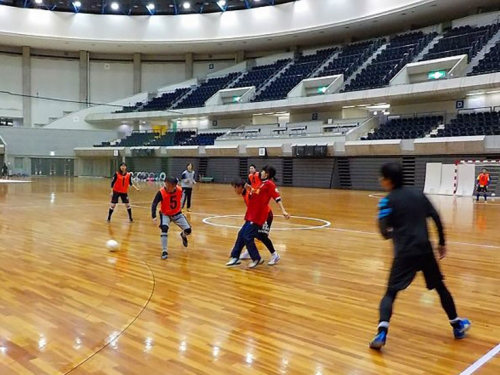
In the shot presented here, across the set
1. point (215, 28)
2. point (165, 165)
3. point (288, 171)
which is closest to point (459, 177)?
point (288, 171)

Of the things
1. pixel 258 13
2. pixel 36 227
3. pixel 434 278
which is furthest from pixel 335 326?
pixel 258 13

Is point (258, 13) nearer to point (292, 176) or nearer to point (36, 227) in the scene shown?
point (292, 176)

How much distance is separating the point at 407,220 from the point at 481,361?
1.20 meters

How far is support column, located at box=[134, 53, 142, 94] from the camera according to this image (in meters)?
46.1

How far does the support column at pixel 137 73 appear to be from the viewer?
46.1 metres

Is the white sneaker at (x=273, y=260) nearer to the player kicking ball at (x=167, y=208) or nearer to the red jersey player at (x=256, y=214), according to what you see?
the red jersey player at (x=256, y=214)

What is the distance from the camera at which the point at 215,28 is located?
41094 millimetres

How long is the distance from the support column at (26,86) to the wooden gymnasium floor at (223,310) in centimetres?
3830

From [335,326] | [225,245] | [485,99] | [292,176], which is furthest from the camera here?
[292,176]

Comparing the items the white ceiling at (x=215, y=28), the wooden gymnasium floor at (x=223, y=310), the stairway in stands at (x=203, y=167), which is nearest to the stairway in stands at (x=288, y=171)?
the stairway in stands at (x=203, y=167)

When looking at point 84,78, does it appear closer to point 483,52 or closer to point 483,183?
point 483,52

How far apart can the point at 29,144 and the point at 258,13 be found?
2364 cm

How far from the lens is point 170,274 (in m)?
6.44

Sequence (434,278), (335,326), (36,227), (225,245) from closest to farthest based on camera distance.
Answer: (434,278) < (335,326) < (225,245) < (36,227)
